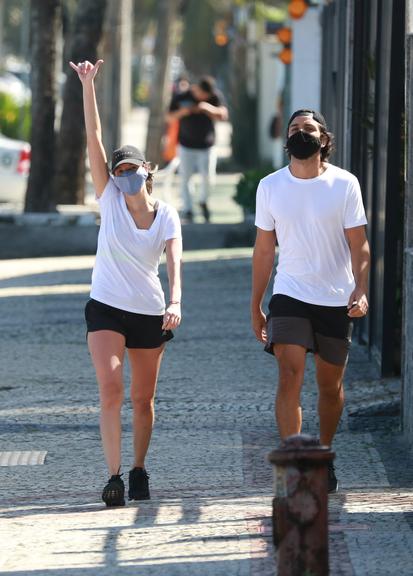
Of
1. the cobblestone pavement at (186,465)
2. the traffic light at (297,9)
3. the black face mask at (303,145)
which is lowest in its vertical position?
the cobblestone pavement at (186,465)

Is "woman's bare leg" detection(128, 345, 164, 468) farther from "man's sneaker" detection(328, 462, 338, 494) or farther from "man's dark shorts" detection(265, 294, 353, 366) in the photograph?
"man's sneaker" detection(328, 462, 338, 494)

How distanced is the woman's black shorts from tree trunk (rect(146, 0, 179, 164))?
24.8m

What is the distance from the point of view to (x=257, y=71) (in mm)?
42844

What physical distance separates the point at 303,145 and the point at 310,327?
0.82 metres

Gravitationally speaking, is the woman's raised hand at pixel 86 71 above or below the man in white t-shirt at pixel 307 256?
above

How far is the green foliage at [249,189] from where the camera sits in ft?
64.6

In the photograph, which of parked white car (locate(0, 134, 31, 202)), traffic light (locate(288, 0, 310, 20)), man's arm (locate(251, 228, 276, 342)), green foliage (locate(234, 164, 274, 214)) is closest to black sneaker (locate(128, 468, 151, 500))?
man's arm (locate(251, 228, 276, 342))

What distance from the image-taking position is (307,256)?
7.26 metres

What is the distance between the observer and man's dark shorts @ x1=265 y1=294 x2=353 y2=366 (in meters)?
7.27

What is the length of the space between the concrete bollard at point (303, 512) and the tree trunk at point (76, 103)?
50.8ft

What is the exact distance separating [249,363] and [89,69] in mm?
4011

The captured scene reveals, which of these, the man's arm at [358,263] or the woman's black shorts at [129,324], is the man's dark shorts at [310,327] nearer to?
the man's arm at [358,263]

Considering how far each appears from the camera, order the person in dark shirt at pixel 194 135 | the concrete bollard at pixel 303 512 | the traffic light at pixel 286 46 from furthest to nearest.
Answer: the traffic light at pixel 286 46 → the person in dark shirt at pixel 194 135 → the concrete bollard at pixel 303 512

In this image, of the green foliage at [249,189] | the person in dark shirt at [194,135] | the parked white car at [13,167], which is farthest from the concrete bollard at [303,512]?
the parked white car at [13,167]
